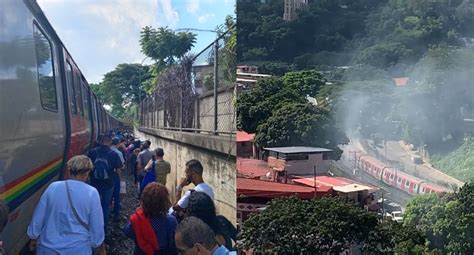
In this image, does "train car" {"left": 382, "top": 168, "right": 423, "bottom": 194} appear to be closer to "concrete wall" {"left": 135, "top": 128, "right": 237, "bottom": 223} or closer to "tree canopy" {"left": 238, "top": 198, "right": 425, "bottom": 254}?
"tree canopy" {"left": 238, "top": 198, "right": 425, "bottom": 254}

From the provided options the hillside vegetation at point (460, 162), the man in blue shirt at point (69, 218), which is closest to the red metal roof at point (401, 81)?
the hillside vegetation at point (460, 162)

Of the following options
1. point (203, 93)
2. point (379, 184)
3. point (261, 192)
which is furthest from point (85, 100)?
point (379, 184)

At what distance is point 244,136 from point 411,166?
80 cm

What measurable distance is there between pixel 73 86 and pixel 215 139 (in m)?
2.37

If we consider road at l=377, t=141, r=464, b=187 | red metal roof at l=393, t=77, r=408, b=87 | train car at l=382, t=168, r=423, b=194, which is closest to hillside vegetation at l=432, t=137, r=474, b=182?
road at l=377, t=141, r=464, b=187

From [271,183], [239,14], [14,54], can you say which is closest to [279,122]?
[271,183]

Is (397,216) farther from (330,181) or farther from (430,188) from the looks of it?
(330,181)

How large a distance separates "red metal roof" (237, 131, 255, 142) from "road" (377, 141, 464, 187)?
604 mm

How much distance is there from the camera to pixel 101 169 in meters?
3.49

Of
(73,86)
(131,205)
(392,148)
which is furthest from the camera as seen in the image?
(73,86)

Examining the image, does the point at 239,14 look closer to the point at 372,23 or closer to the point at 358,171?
the point at 372,23

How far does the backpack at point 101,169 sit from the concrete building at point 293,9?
1.30 metres

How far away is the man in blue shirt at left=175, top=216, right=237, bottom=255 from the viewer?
90.0 inches

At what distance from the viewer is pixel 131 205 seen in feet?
11.3
